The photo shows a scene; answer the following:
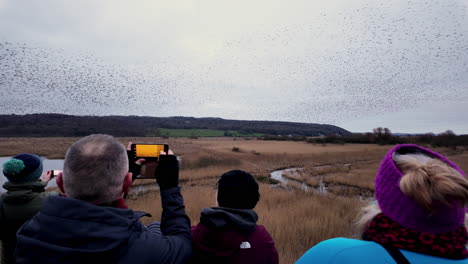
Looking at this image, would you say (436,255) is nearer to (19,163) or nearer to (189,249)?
(189,249)

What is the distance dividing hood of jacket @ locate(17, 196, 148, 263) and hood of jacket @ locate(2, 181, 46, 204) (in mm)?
1932

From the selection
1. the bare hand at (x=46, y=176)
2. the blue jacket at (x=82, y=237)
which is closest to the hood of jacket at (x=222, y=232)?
the blue jacket at (x=82, y=237)

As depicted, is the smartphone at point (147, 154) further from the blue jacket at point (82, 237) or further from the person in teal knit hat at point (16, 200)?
the person in teal knit hat at point (16, 200)

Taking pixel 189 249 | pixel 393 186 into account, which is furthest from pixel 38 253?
pixel 393 186

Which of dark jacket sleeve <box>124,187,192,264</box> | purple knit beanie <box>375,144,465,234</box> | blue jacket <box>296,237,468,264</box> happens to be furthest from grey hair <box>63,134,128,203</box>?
purple knit beanie <box>375,144,465,234</box>

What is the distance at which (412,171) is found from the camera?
3.49ft

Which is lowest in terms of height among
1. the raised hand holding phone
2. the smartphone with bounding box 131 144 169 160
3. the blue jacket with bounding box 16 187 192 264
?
the blue jacket with bounding box 16 187 192 264

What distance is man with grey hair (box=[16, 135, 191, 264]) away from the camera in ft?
3.52

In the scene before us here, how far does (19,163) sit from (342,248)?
10.6 ft

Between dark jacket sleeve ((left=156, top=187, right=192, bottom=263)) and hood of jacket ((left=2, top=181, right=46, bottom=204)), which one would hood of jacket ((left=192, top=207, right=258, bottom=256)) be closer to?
dark jacket sleeve ((left=156, top=187, right=192, bottom=263))

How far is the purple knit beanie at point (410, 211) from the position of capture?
1.02 metres

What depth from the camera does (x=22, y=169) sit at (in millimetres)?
2674

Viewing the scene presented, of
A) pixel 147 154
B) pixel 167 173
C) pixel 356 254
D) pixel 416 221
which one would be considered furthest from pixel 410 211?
pixel 147 154

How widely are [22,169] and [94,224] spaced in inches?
89.5
